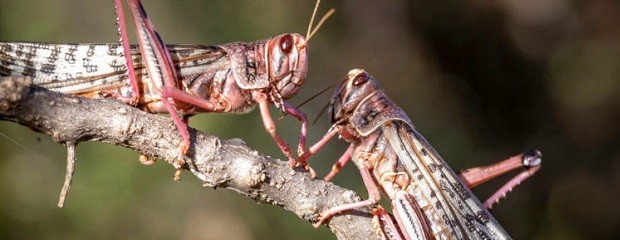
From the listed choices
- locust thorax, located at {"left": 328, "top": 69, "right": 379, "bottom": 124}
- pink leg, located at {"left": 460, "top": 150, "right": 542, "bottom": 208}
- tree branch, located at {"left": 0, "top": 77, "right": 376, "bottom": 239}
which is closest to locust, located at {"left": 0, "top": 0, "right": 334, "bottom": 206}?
tree branch, located at {"left": 0, "top": 77, "right": 376, "bottom": 239}

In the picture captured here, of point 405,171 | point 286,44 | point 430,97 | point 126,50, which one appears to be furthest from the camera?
A: point 430,97

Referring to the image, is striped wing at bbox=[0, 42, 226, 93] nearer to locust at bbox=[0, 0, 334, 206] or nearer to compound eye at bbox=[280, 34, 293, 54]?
locust at bbox=[0, 0, 334, 206]

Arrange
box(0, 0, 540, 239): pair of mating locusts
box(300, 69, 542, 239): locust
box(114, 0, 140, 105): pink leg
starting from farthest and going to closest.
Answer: box(300, 69, 542, 239): locust < box(0, 0, 540, 239): pair of mating locusts < box(114, 0, 140, 105): pink leg

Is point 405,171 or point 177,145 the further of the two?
point 405,171

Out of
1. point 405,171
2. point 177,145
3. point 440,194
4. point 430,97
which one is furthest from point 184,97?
point 430,97

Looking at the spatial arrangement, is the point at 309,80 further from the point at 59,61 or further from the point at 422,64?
the point at 59,61

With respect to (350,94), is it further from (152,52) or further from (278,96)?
(152,52)
